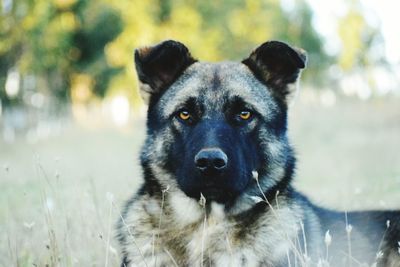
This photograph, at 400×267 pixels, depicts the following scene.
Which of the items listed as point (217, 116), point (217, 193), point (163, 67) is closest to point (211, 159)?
point (217, 193)

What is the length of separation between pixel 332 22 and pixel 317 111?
21405 millimetres

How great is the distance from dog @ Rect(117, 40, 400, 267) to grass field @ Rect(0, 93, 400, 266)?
0.32 m

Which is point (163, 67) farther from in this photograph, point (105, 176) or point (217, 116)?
point (105, 176)

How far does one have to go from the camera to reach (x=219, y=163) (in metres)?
3.66

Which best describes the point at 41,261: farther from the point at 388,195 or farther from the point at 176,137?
the point at 388,195

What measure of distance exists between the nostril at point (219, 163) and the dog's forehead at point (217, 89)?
2.06 feet

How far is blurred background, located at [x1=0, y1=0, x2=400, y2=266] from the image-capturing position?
718cm

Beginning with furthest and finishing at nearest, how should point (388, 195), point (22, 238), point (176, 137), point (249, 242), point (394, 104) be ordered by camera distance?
point (394, 104), point (388, 195), point (22, 238), point (176, 137), point (249, 242)

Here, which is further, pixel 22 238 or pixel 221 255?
pixel 22 238

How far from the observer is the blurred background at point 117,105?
718 cm

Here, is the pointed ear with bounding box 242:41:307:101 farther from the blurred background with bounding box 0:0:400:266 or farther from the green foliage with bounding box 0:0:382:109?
the green foliage with bounding box 0:0:382:109

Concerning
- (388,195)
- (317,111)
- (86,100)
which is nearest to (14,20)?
(86,100)

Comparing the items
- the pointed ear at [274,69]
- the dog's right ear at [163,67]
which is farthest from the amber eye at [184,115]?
the pointed ear at [274,69]

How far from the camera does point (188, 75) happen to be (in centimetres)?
444
